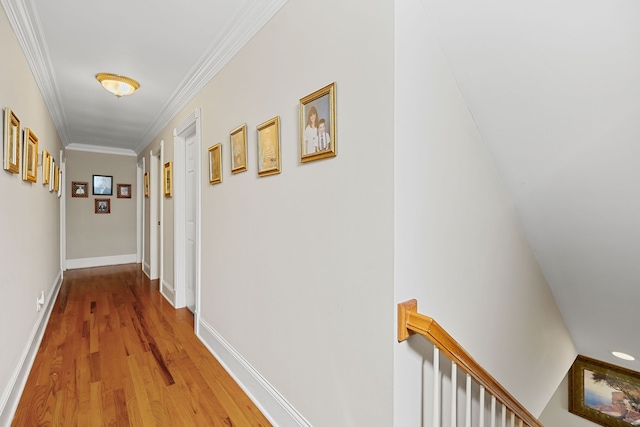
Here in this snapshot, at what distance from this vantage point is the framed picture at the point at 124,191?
239 inches

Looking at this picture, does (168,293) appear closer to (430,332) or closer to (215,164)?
(215,164)

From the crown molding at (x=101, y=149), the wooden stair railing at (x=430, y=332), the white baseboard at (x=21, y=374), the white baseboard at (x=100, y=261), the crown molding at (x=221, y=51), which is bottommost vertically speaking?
the white baseboard at (x=21, y=374)

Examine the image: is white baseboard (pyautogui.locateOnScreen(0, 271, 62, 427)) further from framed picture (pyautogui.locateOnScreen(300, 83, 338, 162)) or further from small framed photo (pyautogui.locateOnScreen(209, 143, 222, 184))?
framed picture (pyautogui.locateOnScreen(300, 83, 338, 162))

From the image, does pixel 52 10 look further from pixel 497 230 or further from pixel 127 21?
pixel 497 230

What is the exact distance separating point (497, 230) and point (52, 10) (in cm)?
296

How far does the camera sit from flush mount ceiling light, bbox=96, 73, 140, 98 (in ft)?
8.82

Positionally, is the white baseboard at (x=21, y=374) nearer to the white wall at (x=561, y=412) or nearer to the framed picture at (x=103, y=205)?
the framed picture at (x=103, y=205)

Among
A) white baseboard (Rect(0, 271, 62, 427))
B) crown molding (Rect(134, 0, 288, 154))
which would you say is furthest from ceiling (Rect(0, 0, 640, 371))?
white baseboard (Rect(0, 271, 62, 427))

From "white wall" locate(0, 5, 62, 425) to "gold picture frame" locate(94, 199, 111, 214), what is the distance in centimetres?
329

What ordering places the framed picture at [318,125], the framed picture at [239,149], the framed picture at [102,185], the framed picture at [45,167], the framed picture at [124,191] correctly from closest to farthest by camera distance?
the framed picture at [318,125], the framed picture at [239,149], the framed picture at [45,167], the framed picture at [102,185], the framed picture at [124,191]

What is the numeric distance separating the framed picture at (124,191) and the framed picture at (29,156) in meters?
3.74

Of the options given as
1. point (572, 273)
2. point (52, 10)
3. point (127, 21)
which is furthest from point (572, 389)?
point (52, 10)

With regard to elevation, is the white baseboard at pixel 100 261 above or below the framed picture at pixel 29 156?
below

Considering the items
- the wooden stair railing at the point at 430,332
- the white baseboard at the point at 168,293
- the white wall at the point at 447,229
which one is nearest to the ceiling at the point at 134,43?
the white wall at the point at 447,229
